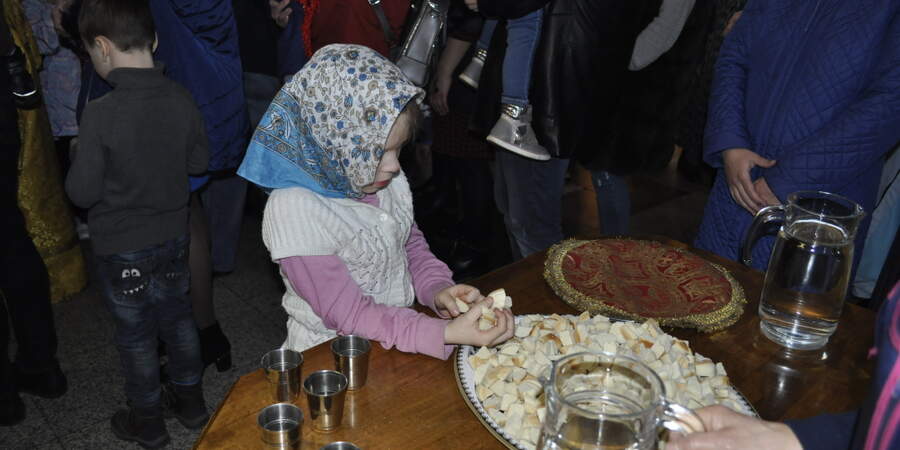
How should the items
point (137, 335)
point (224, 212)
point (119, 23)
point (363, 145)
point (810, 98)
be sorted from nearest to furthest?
point (363, 145), point (810, 98), point (119, 23), point (137, 335), point (224, 212)

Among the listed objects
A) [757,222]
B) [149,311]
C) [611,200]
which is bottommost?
[149,311]

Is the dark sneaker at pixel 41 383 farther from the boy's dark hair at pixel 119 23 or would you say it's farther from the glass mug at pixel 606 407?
the glass mug at pixel 606 407

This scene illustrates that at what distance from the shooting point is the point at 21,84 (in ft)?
8.07

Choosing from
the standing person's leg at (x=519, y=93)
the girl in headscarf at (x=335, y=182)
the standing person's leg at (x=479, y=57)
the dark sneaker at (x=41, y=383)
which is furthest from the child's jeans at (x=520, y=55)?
the dark sneaker at (x=41, y=383)

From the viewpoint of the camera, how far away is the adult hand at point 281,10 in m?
2.84

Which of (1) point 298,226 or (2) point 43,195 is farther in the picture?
(2) point 43,195

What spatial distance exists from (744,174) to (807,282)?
22.3 inches

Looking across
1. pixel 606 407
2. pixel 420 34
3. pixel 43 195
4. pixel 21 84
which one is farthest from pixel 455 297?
pixel 43 195

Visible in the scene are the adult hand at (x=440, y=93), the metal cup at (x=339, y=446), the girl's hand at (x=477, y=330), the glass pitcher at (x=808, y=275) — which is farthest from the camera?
the adult hand at (x=440, y=93)

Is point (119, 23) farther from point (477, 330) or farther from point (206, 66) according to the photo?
point (477, 330)

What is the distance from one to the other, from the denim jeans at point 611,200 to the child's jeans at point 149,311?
1466 millimetres

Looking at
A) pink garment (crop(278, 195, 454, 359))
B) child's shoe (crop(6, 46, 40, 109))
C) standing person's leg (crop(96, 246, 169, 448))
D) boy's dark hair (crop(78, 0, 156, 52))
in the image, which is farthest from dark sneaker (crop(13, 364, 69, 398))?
pink garment (crop(278, 195, 454, 359))

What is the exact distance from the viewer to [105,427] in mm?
2344

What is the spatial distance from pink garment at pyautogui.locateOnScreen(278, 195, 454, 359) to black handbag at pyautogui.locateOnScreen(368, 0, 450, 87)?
57.2 inches
